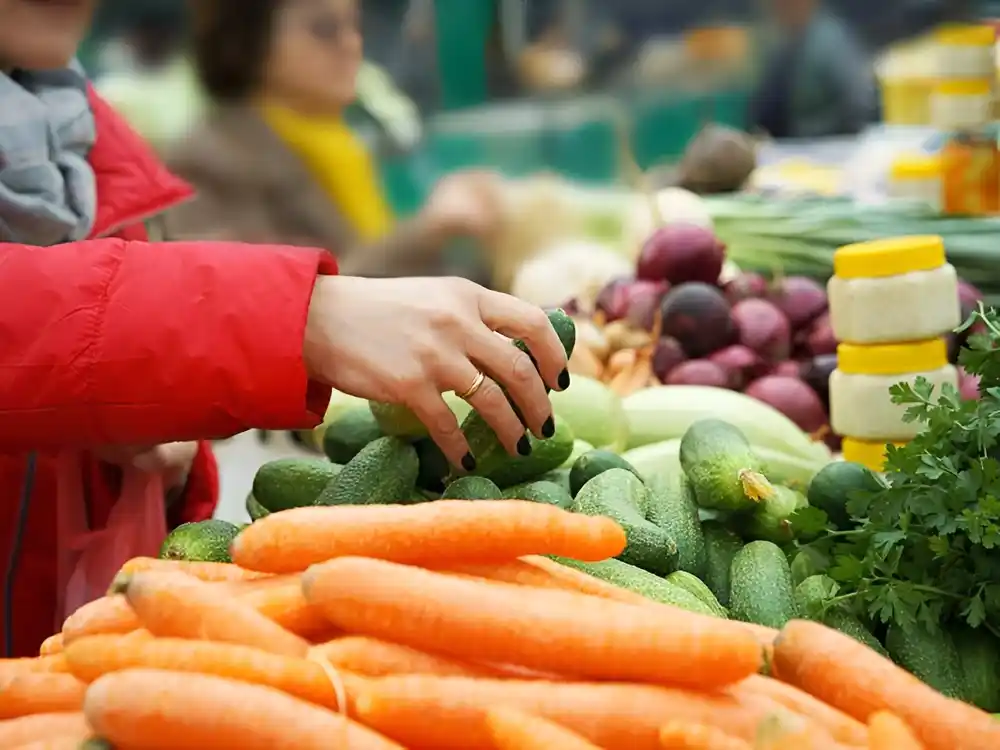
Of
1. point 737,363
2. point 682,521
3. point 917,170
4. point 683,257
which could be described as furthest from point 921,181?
point 682,521

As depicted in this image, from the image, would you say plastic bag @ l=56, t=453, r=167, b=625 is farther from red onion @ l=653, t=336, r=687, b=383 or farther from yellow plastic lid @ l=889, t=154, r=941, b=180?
yellow plastic lid @ l=889, t=154, r=941, b=180

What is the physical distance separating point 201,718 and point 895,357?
1.47 metres

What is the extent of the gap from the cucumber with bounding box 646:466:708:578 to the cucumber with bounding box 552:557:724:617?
126 millimetres

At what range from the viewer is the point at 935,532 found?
1.34m

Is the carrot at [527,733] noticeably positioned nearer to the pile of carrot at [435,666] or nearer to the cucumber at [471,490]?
the pile of carrot at [435,666]

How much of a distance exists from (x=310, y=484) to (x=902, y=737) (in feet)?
2.95

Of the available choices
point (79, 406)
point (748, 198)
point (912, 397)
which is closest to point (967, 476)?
point (912, 397)

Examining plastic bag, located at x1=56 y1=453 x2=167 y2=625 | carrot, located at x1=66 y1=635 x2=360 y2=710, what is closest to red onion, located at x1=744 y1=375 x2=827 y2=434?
plastic bag, located at x1=56 y1=453 x2=167 y2=625

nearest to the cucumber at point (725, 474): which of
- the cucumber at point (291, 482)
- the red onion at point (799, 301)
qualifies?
the cucumber at point (291, 482)

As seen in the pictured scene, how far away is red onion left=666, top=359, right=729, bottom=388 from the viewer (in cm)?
255

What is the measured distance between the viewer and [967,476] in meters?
1.31

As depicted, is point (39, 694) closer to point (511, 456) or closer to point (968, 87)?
point (511, 456)

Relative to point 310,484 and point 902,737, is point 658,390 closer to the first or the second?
point 310,484

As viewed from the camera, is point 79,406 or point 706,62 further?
point 706,62
